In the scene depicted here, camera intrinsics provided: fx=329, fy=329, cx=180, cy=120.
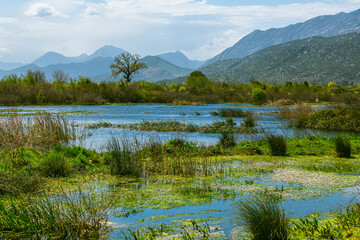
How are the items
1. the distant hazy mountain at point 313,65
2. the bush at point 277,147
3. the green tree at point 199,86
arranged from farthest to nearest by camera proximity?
1. the distant hazy mountain at point 313,65
2. the green tree at point 199,86
3. the bush at point 277,147

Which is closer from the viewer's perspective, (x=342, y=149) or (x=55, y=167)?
(x=55, y=167)

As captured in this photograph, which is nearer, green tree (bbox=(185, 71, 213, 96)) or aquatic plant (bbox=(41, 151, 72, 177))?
aquatic plant (bbox=(41, 151, 72, 177))

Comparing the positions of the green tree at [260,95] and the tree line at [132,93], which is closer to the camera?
the tree line at [132,93]

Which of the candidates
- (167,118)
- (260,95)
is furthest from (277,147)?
(260,95)

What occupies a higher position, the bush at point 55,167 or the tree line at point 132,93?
the tree line at point 132,93

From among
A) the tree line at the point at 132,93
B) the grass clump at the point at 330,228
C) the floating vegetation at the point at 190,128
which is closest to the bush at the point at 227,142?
the floating vegetation at the point at 190,128

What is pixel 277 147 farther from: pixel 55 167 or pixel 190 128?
pixel 190 128

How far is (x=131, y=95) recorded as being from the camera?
65.2 m

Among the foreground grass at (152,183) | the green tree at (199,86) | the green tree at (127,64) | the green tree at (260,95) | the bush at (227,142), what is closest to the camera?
the foreground grass at (152,183)

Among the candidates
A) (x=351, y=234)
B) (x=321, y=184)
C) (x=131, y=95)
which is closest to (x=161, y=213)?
(x=351, y=234)

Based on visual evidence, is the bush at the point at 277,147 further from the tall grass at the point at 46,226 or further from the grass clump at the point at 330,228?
the tall grass at the point at 46,226

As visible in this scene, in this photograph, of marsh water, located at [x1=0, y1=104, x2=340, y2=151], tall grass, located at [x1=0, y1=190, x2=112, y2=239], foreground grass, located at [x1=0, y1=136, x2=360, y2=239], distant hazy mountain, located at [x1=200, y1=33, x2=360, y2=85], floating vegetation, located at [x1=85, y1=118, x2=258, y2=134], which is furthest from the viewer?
distant hazy mountain, located at [x1=200, y1=33, x2=360, y2=85]

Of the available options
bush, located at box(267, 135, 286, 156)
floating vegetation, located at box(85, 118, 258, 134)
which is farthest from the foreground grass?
floating vegetation, located at box(85, 118, 258, 134)

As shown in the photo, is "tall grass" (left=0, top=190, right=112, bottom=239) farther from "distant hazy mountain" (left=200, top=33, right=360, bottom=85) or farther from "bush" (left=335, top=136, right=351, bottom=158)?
"distant hazy mountain" (left=200, top=33, right=360, bottom=85)
